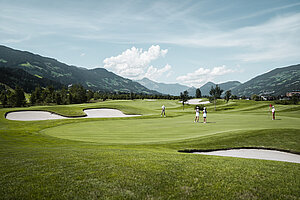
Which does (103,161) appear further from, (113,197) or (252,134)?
(252,134)

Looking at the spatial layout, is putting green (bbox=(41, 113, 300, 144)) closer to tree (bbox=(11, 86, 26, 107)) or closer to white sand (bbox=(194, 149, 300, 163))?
white sand (bbox=(194, 149, 300, 163))

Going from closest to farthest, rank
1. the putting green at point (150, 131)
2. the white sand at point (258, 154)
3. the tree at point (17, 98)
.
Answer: the white sand at point (258, 154) < the putting green at point (150, 131) < the tree at point (17, 98)

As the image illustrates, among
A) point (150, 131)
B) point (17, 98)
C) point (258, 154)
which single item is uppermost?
point (17, 98)

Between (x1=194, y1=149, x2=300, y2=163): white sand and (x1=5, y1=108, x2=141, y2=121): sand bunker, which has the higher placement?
(x1=5, y1=108, x2=141, y2=121): sand bunker

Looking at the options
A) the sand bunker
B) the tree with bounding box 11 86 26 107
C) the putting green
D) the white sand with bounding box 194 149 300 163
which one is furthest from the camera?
the tree with bounding box 11 86 26 107

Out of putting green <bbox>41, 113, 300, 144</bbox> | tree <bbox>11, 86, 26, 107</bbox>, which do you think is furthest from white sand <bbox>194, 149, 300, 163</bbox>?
tree <bbox>11, 86, 26, 107</bbox>

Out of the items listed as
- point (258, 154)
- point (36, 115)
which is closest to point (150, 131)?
point (258, 154)

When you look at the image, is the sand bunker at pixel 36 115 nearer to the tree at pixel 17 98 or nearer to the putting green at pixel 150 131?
the putting green at pixel 150 131

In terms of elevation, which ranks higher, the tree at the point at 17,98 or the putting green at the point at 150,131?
the tree at the point at 17,98

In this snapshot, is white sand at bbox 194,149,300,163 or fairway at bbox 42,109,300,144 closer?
white sand at bbox 194,149,300,163

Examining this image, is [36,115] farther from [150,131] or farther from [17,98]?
[17,98]

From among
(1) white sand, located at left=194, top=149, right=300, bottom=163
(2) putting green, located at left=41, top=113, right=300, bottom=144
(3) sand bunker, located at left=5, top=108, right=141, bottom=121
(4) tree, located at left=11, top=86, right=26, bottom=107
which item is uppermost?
(4) tree, located at left=11, top=86, right=26, bottom=107

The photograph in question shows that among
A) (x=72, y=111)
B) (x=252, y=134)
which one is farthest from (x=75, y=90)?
(x=252, y=134)

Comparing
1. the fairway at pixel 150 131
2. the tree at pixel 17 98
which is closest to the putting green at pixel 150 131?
the fairway at pixel 150 131
